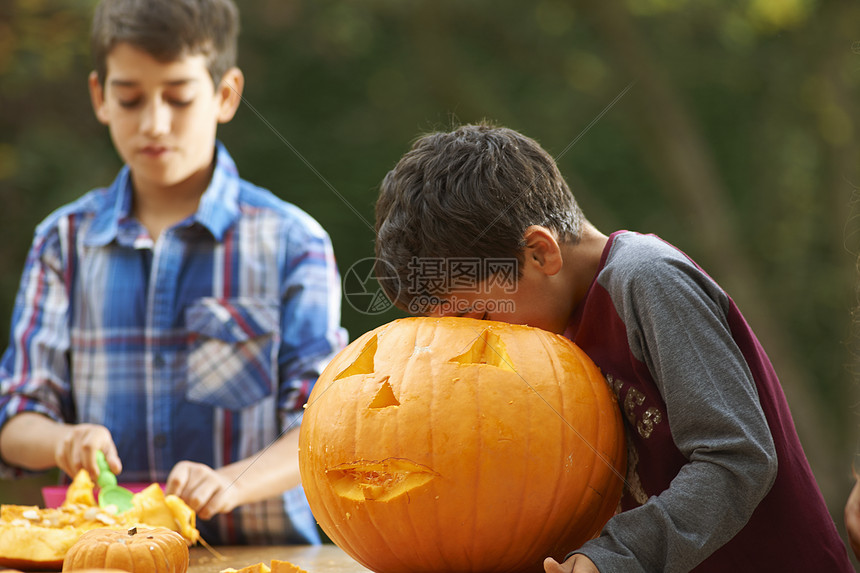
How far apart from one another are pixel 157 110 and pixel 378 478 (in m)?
1.15

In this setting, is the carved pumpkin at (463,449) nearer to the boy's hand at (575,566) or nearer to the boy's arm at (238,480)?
the boy's hand at (575,566)

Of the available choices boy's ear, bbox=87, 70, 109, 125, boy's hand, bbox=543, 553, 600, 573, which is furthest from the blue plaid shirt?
boy's hand, bbox=543, 553, 600, 573

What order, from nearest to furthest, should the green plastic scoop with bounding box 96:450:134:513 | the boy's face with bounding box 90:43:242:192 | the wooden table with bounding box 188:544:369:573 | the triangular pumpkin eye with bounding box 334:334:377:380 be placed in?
the triangular pumpkin eye with bounding box 334:334:377:380 → the wooden table with bounding box 188:544:369:573 → the green plastic scoop with bounding box 96:450:134:513 → the boy's face with bounding box 90:43:242:192

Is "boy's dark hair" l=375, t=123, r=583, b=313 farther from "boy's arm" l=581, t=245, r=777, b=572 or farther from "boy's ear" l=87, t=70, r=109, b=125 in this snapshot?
"boy's ear" l=87, t=70, r=109, b=125

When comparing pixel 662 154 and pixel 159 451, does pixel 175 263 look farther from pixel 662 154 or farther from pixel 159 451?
pixel 662 154

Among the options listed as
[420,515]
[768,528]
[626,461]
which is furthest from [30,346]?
[768,528]

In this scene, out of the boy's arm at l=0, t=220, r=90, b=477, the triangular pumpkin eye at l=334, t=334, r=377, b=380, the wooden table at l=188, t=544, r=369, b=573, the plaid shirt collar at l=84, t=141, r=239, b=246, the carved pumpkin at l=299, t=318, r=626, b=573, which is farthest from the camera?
the plaid shirt collar at l=84, t=141, r=239, b=246

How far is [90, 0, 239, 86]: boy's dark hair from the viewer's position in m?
1.99

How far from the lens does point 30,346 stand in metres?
2.02

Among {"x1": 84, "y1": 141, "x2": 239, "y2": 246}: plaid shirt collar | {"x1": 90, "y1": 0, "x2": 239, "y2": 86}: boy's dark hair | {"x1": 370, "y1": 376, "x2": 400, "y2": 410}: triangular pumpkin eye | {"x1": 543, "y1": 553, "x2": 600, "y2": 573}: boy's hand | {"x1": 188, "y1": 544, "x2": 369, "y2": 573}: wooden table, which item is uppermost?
{"x1": 90, "y1": 0, "x2": 239, "y2": 86}: boy's dark hair

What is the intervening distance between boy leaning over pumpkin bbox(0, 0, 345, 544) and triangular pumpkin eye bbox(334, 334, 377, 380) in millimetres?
702

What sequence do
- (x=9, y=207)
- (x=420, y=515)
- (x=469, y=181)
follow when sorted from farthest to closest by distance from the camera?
(x=9, y=207), (x=469, y=181), (x=420, y=515)

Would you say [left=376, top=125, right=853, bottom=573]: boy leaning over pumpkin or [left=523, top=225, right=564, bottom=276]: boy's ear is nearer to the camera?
[left=376, top=125, right=853, bottom=573]: boy leaning over pumpkin

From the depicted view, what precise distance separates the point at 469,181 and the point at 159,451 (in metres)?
1.18
